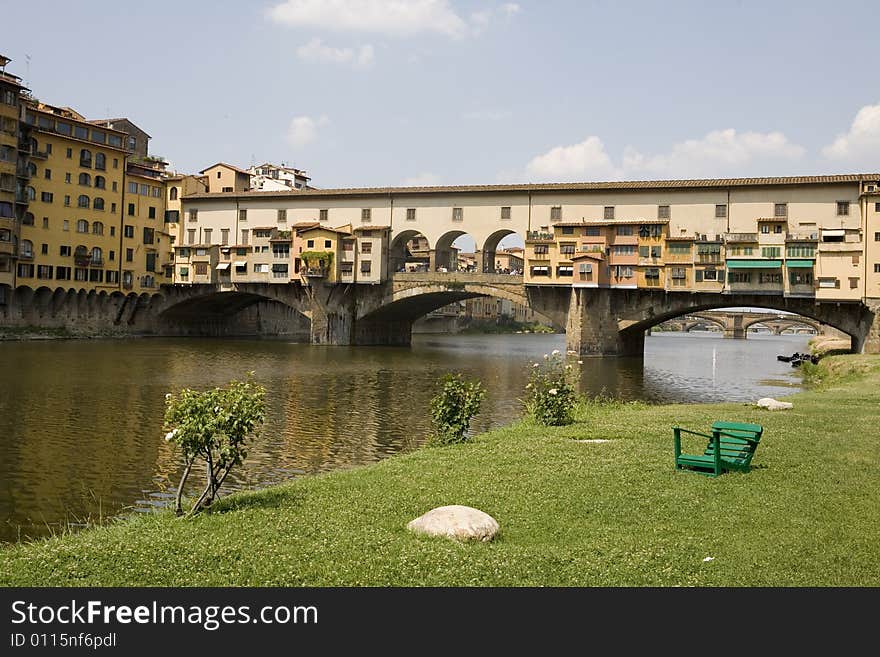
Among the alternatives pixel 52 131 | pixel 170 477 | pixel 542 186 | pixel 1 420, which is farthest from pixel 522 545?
pixel 52 131

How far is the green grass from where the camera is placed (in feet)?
29.8

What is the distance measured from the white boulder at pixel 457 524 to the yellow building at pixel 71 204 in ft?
225

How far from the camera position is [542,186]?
69.0m

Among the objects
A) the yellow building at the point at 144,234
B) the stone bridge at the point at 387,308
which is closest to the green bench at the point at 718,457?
the stone bridge at the point at 387,308

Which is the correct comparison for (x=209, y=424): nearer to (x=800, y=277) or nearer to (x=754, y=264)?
(x=754, y=264)

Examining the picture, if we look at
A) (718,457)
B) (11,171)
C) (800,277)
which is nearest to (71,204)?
(11,171)

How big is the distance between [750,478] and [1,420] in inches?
900

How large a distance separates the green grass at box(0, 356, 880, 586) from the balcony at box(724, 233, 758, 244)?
4665cm

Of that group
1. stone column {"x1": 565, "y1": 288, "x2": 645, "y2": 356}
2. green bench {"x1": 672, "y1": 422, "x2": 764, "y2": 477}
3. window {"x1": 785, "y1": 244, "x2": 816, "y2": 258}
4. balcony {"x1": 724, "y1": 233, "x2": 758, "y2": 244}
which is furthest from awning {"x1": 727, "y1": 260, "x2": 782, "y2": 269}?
green bench {"x1": 672, "y1": 422, "x2": 764, "y2": 477}

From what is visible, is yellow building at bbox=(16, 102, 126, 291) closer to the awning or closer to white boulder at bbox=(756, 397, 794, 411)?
the awning

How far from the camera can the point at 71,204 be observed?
7481 cm

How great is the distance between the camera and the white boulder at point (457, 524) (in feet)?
34.5

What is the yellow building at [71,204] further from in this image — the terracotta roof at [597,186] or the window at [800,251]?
the window at [800,251]

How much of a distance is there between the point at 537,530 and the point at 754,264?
180ft
